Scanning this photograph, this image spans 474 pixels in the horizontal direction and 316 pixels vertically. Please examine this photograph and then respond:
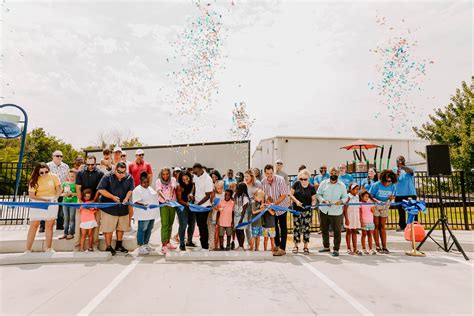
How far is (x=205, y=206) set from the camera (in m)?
6.97

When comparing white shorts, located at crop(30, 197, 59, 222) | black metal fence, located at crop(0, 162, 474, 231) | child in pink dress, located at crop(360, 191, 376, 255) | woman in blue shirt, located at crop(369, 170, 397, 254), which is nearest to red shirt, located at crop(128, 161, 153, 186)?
white shorts, located at crop(30, 197, 59, 222)

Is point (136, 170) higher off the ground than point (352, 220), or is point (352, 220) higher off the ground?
point (136, 170)

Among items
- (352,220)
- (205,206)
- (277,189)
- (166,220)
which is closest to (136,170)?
(166,220)

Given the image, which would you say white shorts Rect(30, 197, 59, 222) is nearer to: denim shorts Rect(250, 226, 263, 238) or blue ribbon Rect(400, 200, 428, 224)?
denim shorts Rect(250, 226, 263, 238)

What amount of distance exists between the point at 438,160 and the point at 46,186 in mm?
9505

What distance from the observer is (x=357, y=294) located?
14.5 ft

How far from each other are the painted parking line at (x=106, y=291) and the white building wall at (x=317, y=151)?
2092 centimetres

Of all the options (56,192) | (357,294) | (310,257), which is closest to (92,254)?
(56,192)

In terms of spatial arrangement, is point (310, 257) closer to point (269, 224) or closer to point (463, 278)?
point (269, 224)

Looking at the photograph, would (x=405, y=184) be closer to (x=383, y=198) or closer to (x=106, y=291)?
(x=383, y=198)

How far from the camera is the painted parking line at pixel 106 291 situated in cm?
381

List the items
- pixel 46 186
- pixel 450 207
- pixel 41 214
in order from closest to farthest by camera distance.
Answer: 1. pixel 41 214
2. pixel 46 186
3. pixel 450 207

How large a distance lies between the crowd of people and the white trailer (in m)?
16.2

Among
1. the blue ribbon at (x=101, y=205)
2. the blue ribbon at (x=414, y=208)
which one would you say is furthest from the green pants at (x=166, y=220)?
the blue ribbon at (x=414, y=208)
